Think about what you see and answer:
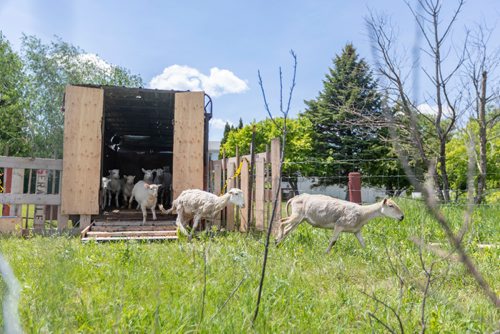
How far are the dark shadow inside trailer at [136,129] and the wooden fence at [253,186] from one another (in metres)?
2.68

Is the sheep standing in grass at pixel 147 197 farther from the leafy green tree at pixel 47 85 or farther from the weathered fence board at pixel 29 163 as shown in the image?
the leafy green tree at pixel 47 85

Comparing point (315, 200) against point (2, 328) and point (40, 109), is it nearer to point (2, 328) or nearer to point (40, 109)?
point (2, 328)

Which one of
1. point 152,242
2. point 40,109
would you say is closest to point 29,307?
point 152,242

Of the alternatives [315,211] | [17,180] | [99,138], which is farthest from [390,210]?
[17,180]

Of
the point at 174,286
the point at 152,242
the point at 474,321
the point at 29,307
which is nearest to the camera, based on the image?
the point at 29,307

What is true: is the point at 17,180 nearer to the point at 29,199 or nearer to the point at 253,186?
the point at 29,199

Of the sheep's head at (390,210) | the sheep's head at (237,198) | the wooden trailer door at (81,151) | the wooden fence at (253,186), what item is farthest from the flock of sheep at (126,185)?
the sheep's head at (390,210)

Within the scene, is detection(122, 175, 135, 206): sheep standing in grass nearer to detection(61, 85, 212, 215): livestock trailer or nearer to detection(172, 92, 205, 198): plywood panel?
detection(61, 85, 212, 215): livestock trailer

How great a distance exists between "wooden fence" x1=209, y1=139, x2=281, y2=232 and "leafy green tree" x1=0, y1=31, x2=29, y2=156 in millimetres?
25533

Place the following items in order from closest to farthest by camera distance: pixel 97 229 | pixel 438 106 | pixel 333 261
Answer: pixel 333 261 → pixel 97 229 → pixel 438 106

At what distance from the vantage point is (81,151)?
378 inches

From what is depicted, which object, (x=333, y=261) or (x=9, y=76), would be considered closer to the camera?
(x=333, y=261)

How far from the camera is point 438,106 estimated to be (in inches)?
514

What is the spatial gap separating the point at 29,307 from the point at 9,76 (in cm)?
3441
